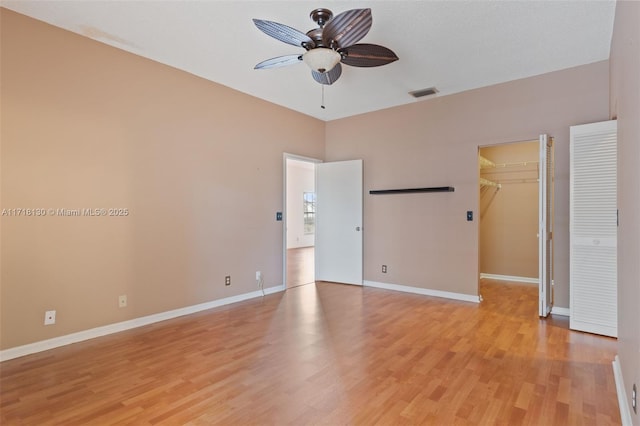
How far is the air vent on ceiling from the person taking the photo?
15.2 ft

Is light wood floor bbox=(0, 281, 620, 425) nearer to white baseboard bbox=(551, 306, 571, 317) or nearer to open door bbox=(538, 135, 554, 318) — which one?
white baseboard bbox=(551, 306, 571, 317)

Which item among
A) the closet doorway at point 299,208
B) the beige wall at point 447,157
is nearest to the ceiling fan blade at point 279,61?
the beige wall at point 447,157

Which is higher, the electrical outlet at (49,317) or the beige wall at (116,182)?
the beige wall at (116,182)

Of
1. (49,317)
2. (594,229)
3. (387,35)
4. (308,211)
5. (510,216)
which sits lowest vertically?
(49,317)

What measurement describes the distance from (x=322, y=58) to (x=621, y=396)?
315cm

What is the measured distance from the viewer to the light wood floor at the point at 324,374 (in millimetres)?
2064

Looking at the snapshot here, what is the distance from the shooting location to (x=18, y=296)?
2.90 m

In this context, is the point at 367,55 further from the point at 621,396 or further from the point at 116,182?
the point at 621,396

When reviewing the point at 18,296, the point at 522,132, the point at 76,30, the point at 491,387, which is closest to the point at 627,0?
the point at 522,132

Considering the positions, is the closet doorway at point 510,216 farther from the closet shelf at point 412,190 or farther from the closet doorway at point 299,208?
the closet doorway at point 299,208

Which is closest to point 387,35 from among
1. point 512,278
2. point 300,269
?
point 512,278

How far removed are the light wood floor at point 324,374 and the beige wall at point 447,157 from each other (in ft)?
3.63

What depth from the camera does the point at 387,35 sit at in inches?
127

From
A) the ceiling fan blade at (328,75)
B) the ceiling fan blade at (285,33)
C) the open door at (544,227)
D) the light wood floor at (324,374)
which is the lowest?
the light wood floor at (324,374)
